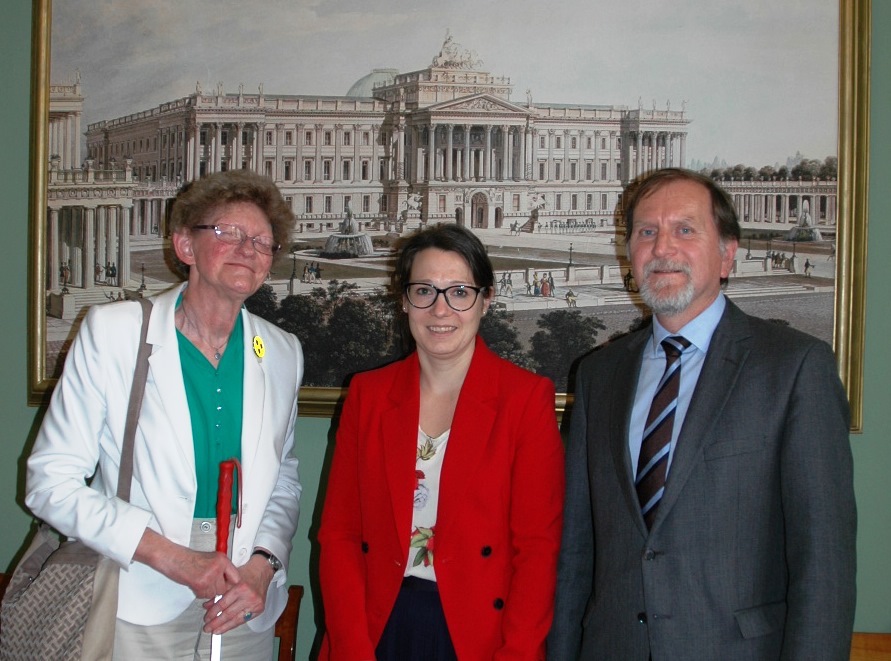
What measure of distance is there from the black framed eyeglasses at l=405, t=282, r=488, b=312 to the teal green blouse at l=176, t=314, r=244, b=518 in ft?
1.68

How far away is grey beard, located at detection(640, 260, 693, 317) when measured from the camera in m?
1.82

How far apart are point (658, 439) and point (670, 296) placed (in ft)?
1.08

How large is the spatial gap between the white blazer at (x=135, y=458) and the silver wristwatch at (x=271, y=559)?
0.05 feet

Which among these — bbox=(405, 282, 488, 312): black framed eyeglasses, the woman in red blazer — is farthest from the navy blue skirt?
bbox=(405, 282, 488, 312): black framed eyeglasses

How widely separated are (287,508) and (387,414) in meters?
0.42

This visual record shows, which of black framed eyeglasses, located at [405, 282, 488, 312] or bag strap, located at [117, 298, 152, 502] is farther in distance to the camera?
black framed eyeglasses, located at [405, 282, 488, 312]

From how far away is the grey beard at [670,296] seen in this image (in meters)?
1.82

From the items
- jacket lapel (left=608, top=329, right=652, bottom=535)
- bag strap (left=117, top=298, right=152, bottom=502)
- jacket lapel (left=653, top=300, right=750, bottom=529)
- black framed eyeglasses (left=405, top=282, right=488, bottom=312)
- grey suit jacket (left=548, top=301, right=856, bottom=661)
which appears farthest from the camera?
black framed eyeglasses (left=405, top=282, right=488, bottom=312)

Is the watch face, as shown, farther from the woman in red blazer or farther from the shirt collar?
the shirt collar

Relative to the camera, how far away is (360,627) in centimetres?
193

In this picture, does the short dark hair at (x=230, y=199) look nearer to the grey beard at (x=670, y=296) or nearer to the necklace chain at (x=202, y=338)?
the necklace chain at (x=202, y=338)

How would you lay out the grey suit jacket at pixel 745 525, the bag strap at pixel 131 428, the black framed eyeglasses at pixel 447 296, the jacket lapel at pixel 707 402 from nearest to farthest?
the grey suit jacket at pixel 745 525
the jacket lapel at pixel 707 402
the bag strap at pixel 131 428
the black framed eyeglasses at pixel 447 296

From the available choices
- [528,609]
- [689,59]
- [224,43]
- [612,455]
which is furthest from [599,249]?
[224,43]

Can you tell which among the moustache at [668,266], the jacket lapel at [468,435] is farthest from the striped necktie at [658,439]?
the jacket lapel at [468,435]
